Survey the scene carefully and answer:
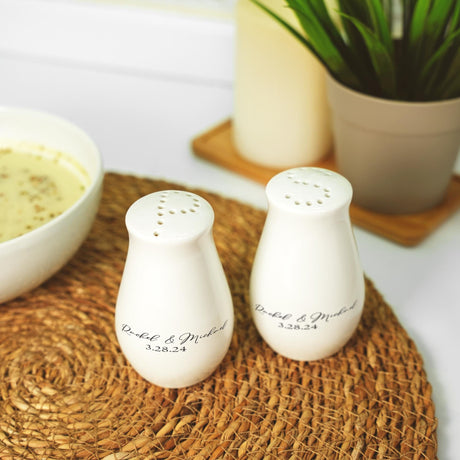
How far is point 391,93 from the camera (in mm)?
603

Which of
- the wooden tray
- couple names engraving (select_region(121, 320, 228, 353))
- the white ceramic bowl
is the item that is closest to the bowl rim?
the white ceramic bowl

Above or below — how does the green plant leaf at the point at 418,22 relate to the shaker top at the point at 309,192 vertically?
above

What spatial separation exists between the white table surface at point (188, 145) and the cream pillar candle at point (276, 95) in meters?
0.05

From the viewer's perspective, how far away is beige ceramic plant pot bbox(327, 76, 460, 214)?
59 cm

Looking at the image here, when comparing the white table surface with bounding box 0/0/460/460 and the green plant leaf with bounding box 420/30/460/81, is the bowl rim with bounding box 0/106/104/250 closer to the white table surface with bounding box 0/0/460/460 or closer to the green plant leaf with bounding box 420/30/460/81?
the white table surface with bounding box 0/0/460/460

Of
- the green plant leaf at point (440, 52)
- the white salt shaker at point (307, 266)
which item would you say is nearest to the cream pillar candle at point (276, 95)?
the green plant leaf at point (440, 52)

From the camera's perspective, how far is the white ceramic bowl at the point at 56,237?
485 millimetres

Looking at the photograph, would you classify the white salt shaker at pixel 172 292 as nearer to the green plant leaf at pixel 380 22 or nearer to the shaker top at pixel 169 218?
the shaker top at pixel 169 218

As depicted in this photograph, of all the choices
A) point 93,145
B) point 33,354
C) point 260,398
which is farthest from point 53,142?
point 260,398

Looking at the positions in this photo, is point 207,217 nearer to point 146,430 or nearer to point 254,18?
point 146,430

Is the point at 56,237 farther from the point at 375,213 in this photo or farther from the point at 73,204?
the point at 375,213

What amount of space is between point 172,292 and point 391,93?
304 mm

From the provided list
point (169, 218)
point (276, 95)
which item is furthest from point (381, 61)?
point (169, 218)

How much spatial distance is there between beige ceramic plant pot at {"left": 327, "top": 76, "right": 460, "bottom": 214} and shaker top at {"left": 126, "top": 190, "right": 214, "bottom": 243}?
0.79 ft
